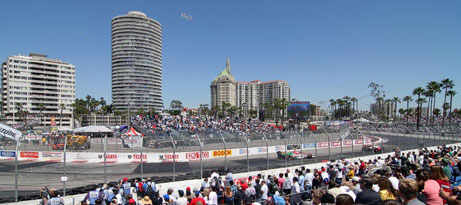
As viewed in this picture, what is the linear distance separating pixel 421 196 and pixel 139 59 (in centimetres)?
15134

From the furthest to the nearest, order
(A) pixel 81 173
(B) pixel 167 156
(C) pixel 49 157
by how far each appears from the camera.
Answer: (B) pixel 167 156, (C) pixel 49 157, (A) pixel 81 173

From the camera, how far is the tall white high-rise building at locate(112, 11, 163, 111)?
467 feet

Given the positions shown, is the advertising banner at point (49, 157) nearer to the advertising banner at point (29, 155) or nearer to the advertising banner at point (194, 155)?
the advertising banner at point (29, 155)

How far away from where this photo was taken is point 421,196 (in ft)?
16.1

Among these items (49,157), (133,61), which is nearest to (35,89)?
(133,61)

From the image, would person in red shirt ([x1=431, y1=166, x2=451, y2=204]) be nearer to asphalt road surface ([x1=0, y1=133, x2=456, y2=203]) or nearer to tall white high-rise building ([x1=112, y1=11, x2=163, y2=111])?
asphalt road surface ([x1=0, y1=133, x2=456, y2=203])

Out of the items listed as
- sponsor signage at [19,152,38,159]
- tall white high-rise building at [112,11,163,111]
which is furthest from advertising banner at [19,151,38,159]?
tall white high-rise building at [112,11,163,111]

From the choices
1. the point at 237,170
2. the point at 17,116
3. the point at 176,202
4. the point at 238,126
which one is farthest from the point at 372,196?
the point at 17,116

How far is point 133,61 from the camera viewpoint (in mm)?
142500

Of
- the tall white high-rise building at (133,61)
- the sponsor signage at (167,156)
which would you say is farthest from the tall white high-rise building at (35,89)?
the sponsor signage at (167,156)

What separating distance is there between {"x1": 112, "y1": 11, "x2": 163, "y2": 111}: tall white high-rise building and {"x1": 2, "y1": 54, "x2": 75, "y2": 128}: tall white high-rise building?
29.2 m

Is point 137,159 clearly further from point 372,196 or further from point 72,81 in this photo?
point 72,81

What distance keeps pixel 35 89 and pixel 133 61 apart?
1903 inches

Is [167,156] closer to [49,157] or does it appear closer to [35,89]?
[49,157]
